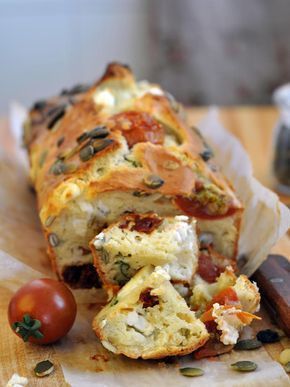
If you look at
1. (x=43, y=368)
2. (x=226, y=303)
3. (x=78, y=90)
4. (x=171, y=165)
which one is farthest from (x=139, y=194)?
(x=78, y=90)

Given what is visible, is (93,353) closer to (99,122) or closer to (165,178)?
(165,178)

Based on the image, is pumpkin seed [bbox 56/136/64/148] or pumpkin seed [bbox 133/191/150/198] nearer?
pumpkin seed [bbox 133/191/150/198]

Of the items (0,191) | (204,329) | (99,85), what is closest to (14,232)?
(0,191)

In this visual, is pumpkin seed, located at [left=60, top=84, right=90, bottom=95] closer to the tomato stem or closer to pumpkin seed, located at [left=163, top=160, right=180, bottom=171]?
pumpkin seed, located at [left=163, top=160, right=180, bottom=171]

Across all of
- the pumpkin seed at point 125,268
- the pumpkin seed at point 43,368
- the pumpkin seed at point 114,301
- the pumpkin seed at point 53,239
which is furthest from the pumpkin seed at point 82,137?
the pumpkin seed at point 43,368

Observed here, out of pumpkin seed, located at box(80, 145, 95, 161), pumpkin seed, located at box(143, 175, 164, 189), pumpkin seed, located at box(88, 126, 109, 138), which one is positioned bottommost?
pumpkin seed, located at box(143, 175, 164, 189)

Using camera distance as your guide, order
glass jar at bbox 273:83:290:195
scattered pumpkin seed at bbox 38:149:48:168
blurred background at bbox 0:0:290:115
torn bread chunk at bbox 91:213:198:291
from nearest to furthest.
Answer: torn bread chunk at bbox 91:213:198:291, scattered pumpkin seed at bbox 38:149:48:168, glass jar at bbox 273:83:290:195, blurred background at bbox 0:0:290:115

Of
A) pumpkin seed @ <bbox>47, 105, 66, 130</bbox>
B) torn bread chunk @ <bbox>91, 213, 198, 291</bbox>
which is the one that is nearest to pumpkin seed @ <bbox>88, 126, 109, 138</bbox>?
torn bread chunk @ <bbox>91, 213, 198, 291</bbox>
